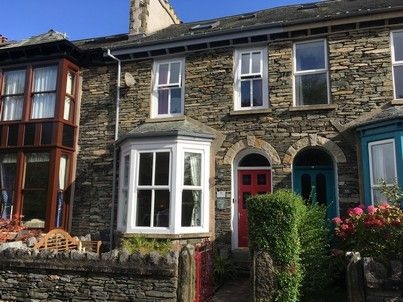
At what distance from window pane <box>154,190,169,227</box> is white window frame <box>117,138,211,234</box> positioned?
0.18 meters

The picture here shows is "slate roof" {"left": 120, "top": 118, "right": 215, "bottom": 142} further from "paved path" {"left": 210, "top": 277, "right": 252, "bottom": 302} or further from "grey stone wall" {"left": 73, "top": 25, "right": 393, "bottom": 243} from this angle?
"paved path" {"left": 210, "top": 277, "right": 252, "bottom": 302}

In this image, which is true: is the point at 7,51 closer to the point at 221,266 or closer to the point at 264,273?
the point at 221,266

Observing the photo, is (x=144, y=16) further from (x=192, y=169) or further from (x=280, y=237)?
(x=280, y=237)

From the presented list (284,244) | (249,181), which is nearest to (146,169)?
(249,181)

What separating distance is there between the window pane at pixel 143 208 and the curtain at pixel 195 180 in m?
1.21

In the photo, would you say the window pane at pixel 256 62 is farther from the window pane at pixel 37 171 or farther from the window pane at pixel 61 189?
the window pane at pixel 37 171

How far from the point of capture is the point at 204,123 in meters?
11.2

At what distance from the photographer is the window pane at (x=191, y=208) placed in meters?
10.2

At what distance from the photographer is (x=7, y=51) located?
490 inches

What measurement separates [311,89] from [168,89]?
4.32 metres

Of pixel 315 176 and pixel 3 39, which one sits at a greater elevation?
pixel 3 39

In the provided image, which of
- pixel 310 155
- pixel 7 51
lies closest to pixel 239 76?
pixel 310 155

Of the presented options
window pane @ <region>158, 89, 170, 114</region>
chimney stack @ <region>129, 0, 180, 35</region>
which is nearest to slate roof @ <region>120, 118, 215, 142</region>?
window pane @ <region>158, 89, 170, 114</region>

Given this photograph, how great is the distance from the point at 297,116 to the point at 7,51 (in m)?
9.50
